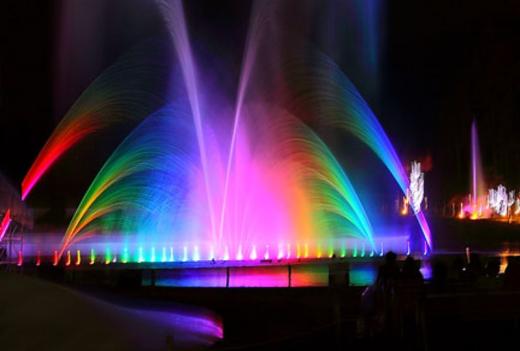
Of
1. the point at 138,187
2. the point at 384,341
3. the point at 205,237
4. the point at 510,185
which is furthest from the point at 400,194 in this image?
the point at 384,341

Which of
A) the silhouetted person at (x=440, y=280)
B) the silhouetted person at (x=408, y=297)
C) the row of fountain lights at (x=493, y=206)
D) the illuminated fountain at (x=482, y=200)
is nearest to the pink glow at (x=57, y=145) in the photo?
the silhouetted person at (x=440, y=280)

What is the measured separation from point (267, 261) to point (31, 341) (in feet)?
34.7

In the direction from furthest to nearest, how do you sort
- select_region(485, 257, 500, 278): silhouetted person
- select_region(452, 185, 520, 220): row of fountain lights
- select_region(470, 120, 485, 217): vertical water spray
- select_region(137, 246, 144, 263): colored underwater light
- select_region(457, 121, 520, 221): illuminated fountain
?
select_region(470, 120, 485, 217): vertical water spray → select_region(457, 121, 520, 221): illuminated fountain → select_region(452, 185, 520, 220): row of fountain lights → select_region(137, 246, 144, 263): colored underwater light → select_region(485, 257, 500, 278): silhouetted person

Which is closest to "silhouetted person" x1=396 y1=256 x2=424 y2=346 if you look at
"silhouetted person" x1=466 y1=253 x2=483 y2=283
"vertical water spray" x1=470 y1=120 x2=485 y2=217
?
"silhouetted person" x1=466 y1=253 x2=483 y2=283

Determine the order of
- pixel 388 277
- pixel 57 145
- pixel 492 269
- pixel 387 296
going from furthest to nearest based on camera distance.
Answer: pixel 57 145, pixel 492 269, pixel 388 277, pixel 387 296

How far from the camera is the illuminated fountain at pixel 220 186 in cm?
2342

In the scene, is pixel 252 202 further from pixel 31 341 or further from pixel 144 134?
pixel 31 341

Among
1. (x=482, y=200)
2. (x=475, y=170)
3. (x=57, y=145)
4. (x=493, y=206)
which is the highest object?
(x=475, y=170)

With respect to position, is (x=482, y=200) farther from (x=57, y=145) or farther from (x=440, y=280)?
(x=440, y=280)

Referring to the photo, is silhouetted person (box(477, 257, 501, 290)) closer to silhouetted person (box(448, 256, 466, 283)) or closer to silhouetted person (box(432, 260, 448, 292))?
silhouetted person (box(448, 256, 466, 283))

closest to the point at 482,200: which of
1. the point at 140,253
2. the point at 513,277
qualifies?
the point at 140,253

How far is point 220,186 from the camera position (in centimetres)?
2391

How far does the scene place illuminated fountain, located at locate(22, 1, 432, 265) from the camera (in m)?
23.4

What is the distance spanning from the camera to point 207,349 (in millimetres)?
9023
